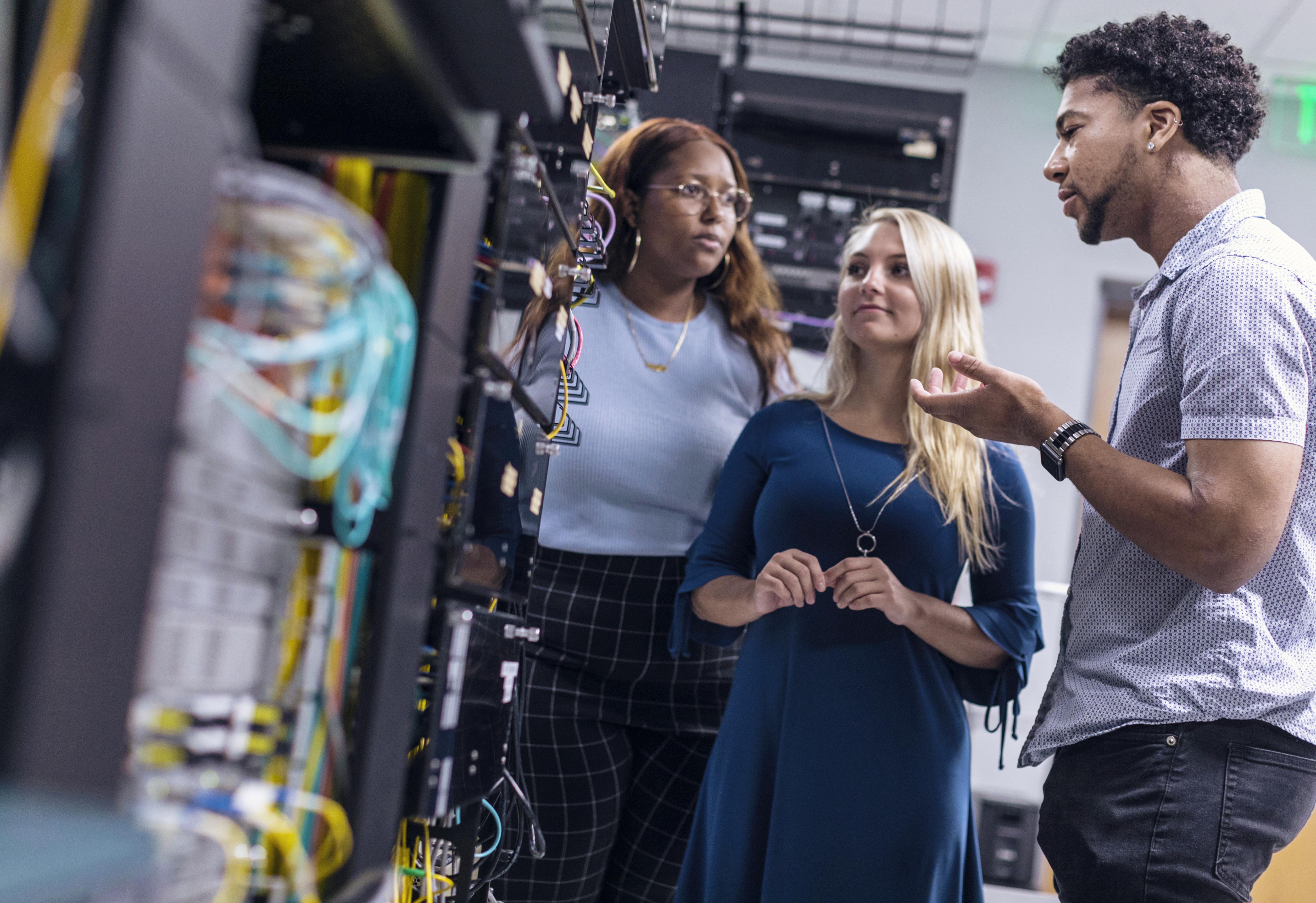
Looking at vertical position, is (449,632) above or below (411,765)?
above

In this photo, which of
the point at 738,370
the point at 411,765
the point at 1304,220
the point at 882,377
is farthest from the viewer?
the point at 1304,220

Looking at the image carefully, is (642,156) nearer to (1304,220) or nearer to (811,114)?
(811,114)

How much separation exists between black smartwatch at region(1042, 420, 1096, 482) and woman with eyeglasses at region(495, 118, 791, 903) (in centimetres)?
62

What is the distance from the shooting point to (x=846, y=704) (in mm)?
1385

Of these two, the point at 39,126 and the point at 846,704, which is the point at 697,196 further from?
the point at 39,126

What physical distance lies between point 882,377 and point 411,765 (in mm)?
1049

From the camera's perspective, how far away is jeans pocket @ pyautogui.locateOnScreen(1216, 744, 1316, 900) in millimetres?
1017

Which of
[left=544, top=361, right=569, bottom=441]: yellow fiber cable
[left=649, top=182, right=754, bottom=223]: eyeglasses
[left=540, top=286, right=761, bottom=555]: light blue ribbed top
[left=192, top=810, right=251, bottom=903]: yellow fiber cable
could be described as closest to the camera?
[left=192, top=810, right=251, bottom=903]: yellow fiber cable

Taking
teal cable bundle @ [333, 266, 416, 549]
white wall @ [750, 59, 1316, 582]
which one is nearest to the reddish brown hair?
teal cable bundle @ [333, 266, 416, 549]

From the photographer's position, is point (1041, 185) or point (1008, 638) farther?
point (1041, 185)

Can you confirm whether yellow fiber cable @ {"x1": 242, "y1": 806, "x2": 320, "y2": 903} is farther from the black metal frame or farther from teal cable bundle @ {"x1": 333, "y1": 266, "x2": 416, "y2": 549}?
teal cable bundle @ {"x1": 333, "y1": 266, "x2": 416, "y2": 549}

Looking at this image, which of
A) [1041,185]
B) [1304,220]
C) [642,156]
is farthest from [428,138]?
[1304,220]

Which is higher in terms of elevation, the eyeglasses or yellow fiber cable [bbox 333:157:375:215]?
the eyeglasses

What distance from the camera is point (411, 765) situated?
2.57ft
